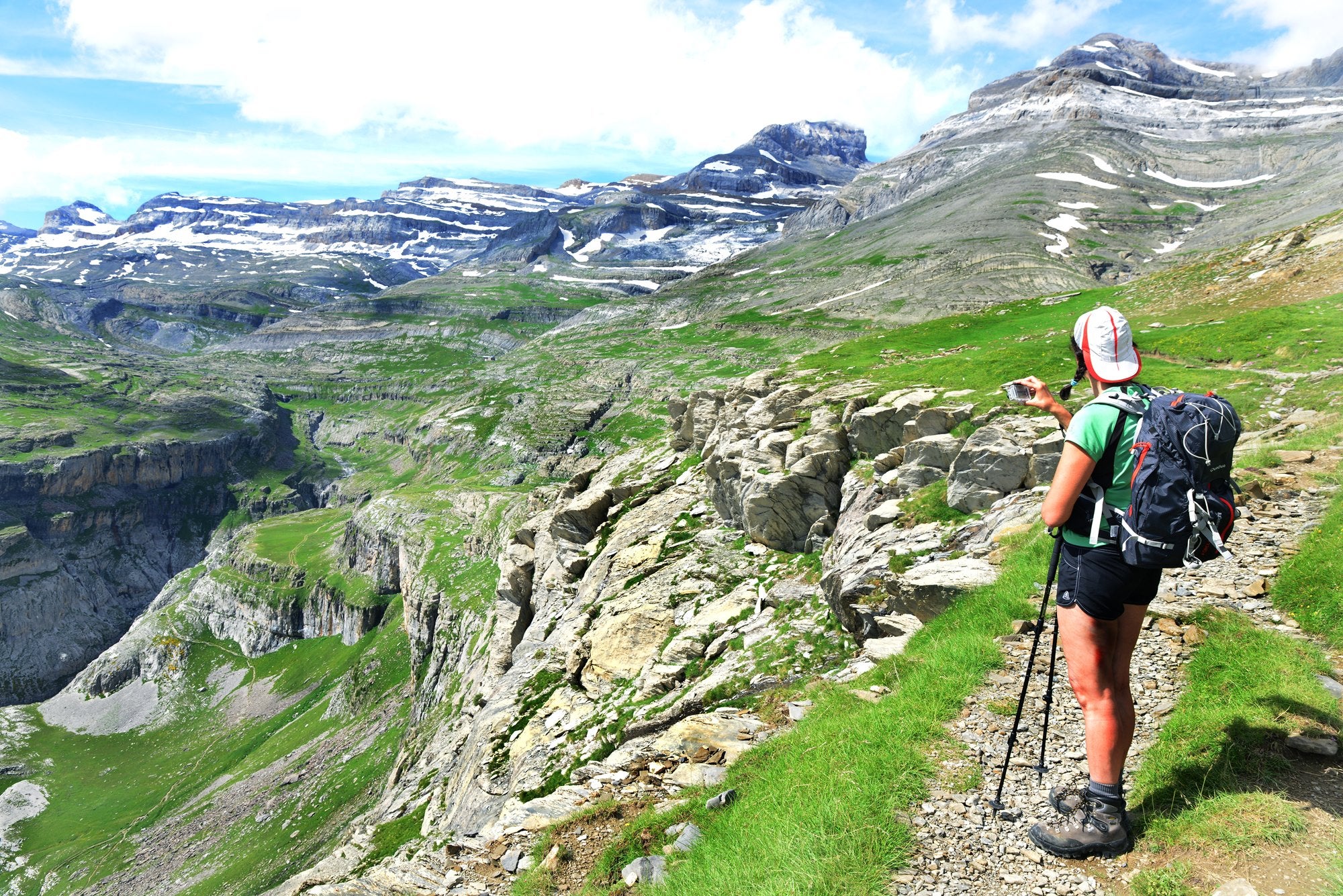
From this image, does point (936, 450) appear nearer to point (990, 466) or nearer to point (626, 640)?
point (990, 466)

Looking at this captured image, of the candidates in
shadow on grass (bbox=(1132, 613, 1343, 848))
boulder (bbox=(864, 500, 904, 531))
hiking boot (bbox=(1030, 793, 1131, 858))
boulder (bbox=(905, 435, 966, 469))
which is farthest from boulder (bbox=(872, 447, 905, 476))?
hiking boot (bbox=(1030, 793, 1131, 858))

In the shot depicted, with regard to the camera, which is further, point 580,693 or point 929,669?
point 580,693

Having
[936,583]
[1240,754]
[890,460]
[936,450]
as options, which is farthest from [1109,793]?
[890,460]

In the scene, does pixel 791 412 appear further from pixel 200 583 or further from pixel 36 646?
pixel 36 646

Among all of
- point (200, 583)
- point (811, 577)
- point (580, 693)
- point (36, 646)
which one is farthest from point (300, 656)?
point (811, 577)

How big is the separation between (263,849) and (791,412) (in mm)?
100927

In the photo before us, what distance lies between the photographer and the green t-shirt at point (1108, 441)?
20.2 ft

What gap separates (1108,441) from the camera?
6.20m

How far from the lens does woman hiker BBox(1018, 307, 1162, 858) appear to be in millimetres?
6102

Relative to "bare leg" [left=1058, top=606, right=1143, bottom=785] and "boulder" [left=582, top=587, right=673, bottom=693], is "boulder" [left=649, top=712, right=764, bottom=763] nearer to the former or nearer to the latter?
"bare leg" [left=1058, top=606, right=1143, bottom=785]

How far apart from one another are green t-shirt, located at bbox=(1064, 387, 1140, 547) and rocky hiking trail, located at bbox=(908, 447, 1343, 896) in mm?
2856

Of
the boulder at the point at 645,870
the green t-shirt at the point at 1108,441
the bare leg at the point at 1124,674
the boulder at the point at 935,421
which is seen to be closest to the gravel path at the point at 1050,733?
the bare leg at the point at 1124,674

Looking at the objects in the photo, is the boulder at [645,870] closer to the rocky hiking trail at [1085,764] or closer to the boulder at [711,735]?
the boulder at [711,735]

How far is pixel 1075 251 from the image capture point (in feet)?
514
